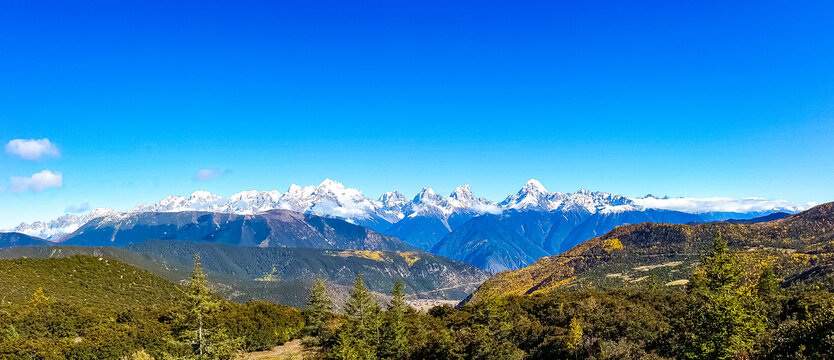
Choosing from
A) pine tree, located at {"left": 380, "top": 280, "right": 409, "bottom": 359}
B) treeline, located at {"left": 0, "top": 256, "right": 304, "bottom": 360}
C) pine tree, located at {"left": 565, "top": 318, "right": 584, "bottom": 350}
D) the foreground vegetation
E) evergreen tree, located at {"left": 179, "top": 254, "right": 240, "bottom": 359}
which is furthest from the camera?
pine tree, located at {"left": 380, "top": 280, "right": 409, "bottom": 359}

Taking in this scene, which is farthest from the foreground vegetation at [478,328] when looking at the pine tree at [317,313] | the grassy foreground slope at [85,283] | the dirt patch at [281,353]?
the grassy foreground slope at [85,283]

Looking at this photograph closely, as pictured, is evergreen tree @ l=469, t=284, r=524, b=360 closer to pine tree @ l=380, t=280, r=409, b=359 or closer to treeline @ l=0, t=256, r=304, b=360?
pine tree @ l=380, t=280, r=409, b=359

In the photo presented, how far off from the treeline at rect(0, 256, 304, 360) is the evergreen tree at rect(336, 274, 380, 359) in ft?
35.1

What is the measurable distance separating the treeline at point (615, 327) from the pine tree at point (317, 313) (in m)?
0.18

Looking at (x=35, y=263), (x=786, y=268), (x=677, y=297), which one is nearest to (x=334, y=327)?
(x=677, y=297)

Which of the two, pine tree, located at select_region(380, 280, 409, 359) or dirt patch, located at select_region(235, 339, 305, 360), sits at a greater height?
pine tree, located at select_region(380, 280, 409, 359)

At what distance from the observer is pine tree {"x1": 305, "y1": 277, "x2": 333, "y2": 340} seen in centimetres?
7181

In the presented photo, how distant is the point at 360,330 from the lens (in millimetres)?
63312

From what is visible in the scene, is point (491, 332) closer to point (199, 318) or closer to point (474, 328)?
point (474, 328)

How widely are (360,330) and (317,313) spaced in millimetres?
16272

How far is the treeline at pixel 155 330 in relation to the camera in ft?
130

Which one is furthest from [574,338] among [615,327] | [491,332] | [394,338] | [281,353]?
[281,353]

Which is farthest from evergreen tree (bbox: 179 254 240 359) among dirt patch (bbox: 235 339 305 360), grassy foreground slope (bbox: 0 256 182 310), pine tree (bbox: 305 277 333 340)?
grassy foreground slope (bbox: 0 256 182 310)

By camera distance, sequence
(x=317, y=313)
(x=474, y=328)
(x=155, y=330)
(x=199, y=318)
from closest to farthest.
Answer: (x=199, y=318)
(x=474, y=328)
(x=155, y=330)
(x=317, y=313)
